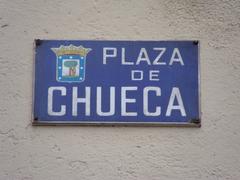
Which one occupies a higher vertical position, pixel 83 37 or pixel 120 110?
pixel 83 37

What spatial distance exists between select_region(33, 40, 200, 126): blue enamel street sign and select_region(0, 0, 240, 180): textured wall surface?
0.13 ft

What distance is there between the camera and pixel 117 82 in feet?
6.94

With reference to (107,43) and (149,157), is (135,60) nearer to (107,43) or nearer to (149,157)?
(107,43)

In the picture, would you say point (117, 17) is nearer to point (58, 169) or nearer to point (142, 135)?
point (142, 135)

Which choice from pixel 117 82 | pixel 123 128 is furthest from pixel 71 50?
pixel 123 128

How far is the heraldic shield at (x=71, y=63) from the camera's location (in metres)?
2.12

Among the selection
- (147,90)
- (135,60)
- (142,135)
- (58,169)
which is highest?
(135,60)

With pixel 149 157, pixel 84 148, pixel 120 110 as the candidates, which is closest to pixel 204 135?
pixel 149 157

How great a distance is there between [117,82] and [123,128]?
8.6 inches

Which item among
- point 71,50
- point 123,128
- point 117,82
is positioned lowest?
point 123,128

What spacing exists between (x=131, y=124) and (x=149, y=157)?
0.56 feet

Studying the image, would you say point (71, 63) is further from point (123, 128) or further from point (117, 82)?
point (123, 128)

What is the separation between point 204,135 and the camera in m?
2.07

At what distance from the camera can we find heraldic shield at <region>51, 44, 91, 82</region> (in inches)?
83.5
